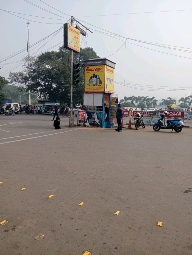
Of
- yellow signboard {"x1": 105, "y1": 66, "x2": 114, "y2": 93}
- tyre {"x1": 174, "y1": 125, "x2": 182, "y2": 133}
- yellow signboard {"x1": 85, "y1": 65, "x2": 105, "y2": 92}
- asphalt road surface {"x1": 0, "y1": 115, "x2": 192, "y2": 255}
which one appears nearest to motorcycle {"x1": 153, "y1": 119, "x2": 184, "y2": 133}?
tyre {"x1": 174, "y1": 125, "x2": 182, "y2": 133}

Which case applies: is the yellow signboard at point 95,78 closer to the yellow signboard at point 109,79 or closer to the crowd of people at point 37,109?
the yellow signboard at point 109,79

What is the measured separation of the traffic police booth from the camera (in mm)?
19047

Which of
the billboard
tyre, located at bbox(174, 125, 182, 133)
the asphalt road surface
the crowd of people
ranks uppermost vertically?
the billboard

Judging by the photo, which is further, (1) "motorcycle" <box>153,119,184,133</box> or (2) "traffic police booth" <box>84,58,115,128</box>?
(2) "traffic police booth" <box>84,58,115,128</box>

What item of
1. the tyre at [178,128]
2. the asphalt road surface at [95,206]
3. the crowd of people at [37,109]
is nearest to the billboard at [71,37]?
the tyre at [178,128]

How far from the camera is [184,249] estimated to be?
3.05 m

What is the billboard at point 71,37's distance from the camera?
58.9ft

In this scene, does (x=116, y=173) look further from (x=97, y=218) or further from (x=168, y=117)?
(x=168, y=117)

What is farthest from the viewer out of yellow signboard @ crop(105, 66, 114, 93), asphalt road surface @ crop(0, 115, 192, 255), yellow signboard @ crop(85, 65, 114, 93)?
yellow signboard @ crop(105, 66, 114, 93)

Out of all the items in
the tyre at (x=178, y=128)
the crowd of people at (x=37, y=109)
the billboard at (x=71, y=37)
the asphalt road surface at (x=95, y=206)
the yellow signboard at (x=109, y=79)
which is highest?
the billboard at (x=71, y=37)

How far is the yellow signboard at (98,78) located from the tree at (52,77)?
24527 mm

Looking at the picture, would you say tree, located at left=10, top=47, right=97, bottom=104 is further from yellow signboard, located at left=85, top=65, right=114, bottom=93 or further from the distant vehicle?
yellow signboard, located at left=85, top=65, right=114, bottom=93

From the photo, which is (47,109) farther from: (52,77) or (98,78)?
(98,78)

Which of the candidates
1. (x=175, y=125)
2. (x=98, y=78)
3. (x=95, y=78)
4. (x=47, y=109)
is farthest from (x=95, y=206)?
(x=47, y=109)
